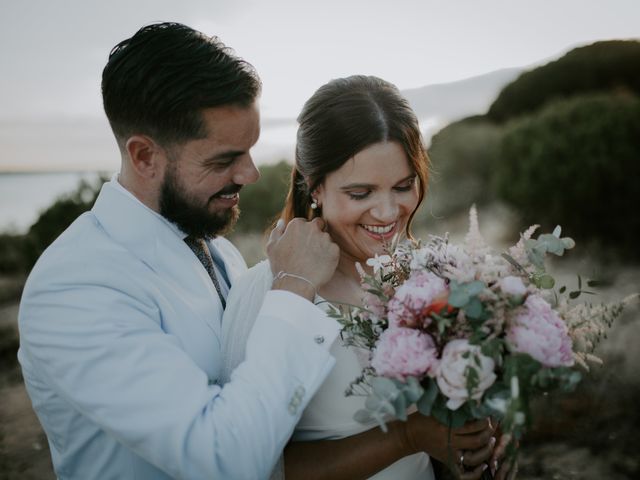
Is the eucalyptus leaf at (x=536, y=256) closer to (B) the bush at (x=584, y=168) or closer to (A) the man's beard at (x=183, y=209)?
(A) the man's beard at (x=183, y=209)

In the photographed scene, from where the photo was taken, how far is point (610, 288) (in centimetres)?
601

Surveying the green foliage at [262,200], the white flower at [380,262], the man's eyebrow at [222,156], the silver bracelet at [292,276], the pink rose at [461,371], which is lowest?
the green foliage at [262,200]

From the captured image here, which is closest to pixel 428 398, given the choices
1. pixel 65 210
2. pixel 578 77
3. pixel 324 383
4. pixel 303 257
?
pixel 324 383

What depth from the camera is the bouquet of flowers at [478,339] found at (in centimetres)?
167

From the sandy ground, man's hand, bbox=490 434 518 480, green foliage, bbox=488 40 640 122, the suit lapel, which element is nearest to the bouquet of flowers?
man's hand, bbox=490 434 518 480

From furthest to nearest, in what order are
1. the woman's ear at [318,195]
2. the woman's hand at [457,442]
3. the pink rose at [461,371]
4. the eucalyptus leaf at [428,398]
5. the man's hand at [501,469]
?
the woman's ear at [318,195]
the man's hand at [501,469]
the woman's hand at [457,442]
the eucalyptus leaf at [428,398]
the pink rose at [461,371]

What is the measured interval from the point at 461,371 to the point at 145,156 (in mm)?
1644

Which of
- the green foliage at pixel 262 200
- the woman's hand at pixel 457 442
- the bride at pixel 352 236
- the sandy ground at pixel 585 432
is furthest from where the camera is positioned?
the green foliage at pixel 262 200

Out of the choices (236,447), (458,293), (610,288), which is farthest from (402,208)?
(610,288)

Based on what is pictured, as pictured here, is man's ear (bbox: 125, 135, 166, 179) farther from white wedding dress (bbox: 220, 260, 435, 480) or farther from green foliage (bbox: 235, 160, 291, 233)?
green foliage (bbox: 235, 160, 291, 233)

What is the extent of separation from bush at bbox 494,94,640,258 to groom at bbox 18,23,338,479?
450 centimetres

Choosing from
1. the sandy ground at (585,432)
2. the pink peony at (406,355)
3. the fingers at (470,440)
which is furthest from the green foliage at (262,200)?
the pink peony at (406,355)

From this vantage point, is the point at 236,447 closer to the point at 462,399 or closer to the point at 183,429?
the point at 183,429

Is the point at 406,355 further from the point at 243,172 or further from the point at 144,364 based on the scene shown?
the point at 243,172
